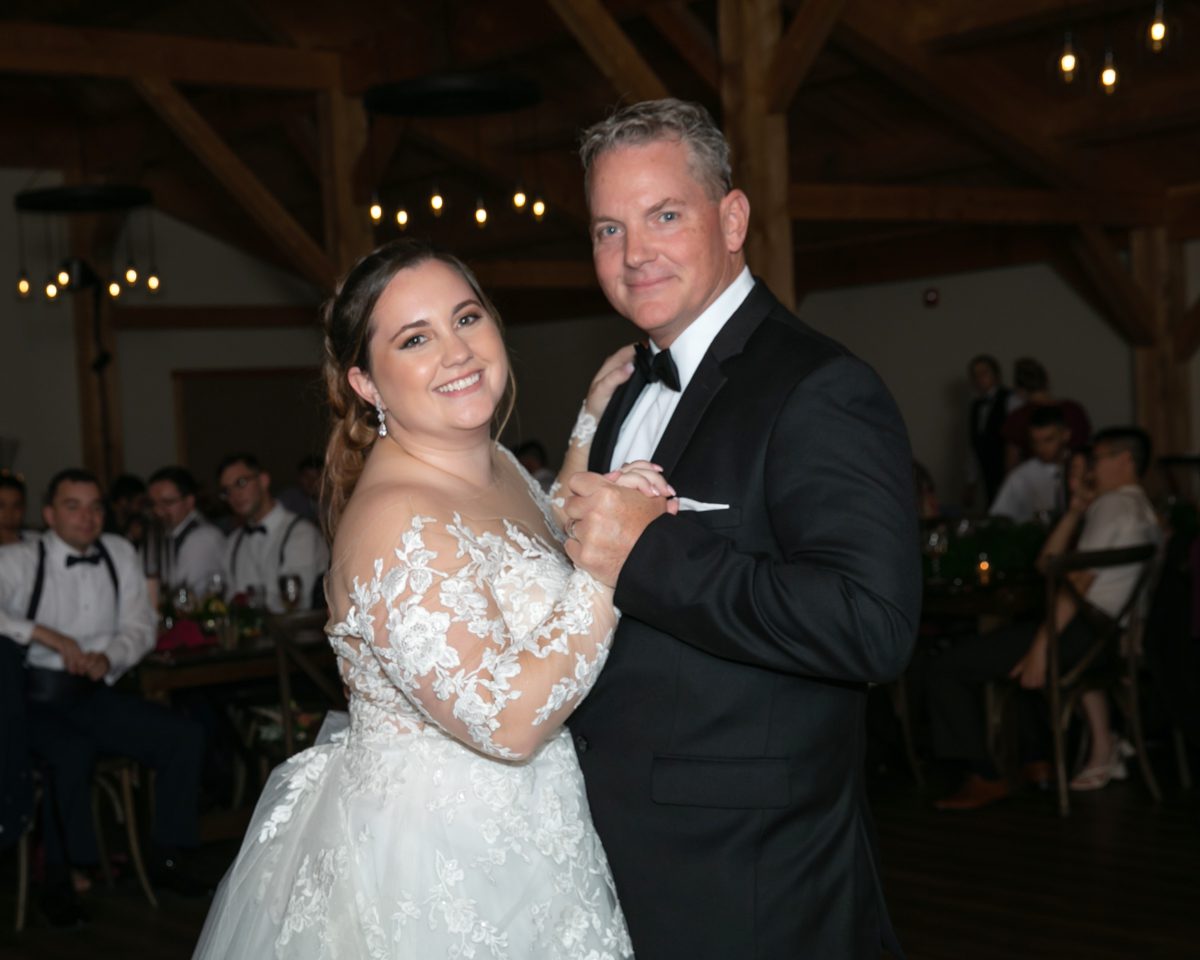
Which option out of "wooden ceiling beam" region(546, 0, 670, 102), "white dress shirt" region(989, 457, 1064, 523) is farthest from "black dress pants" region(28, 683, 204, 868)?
"white dress shirt" region(989, 457, 1064, 523)

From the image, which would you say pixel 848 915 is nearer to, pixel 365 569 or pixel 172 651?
pixel 365 569

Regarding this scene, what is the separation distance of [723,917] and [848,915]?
0.57ft

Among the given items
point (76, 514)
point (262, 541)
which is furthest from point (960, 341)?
point (76, 514)

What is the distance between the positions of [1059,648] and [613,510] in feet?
13.9

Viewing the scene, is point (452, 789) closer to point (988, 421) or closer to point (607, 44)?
point (607, 44)

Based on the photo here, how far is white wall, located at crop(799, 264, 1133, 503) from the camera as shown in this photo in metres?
11.2

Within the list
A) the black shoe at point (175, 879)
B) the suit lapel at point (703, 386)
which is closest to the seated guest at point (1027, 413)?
the black shoe at point (175, 879)

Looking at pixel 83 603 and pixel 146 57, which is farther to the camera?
pixel 146 57

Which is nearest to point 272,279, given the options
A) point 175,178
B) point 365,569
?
point 175,178

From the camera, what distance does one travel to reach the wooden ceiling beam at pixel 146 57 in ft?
28.8

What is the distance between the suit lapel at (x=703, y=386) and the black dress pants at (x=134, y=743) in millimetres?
3652

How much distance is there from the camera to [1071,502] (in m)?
6.43

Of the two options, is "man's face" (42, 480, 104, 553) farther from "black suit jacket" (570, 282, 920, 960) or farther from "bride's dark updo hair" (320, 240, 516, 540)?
"black suit jacket" (570, 282, 920, 960)

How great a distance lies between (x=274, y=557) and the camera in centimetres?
692
